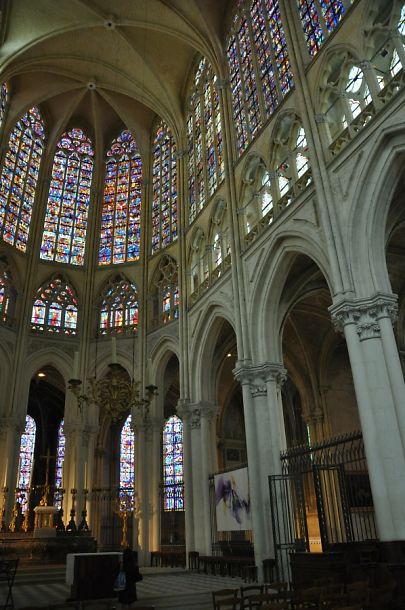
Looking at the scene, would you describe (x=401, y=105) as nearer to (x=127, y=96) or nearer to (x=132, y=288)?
(x=132, y=288)

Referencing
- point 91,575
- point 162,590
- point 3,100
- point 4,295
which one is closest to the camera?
point 91,575

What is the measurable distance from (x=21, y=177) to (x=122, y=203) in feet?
17.6

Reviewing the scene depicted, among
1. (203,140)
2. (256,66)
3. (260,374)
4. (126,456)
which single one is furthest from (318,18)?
(126,456)

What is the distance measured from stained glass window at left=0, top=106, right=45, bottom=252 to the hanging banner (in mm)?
15110

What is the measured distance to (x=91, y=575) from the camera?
32.0 feet

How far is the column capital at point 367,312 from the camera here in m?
11.7

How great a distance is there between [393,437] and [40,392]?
1072 inches

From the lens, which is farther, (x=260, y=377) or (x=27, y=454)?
(x=27, y=454)

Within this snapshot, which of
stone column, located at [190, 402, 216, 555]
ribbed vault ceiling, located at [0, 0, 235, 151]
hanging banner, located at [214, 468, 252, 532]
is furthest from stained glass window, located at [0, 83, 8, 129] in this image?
hanging banner, located at [214, 468, 252, 532]

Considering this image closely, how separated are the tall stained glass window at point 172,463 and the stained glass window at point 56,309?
8.59m

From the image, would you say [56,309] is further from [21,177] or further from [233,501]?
[233,501]

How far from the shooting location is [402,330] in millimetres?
21266

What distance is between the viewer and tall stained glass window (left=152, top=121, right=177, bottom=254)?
2588 cm

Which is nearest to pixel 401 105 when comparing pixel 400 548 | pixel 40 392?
pixel 400 548
